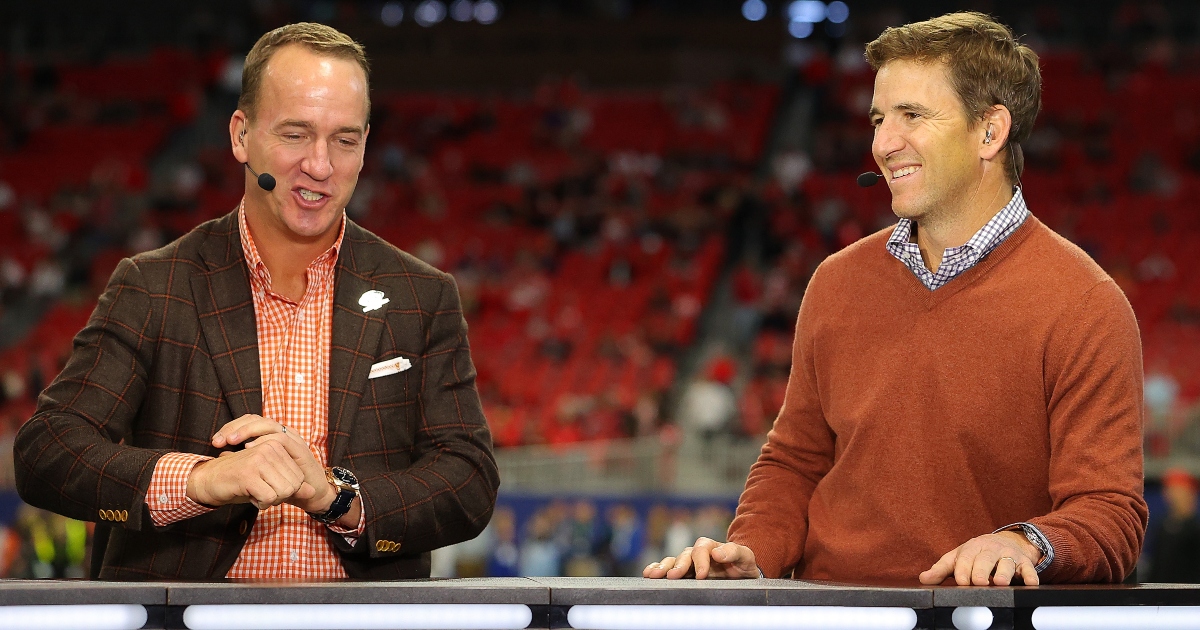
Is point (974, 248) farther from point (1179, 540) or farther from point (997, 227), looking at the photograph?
point (1179, 540)

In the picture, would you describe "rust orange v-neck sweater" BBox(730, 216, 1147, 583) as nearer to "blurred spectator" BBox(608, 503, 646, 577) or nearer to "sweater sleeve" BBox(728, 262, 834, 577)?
"sweater sleeve" BBox(728, 262, 834, 577)

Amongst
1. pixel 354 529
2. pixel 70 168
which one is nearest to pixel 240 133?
pixel 354 529

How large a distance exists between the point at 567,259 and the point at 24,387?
21.0ft

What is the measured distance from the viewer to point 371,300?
8.68ft

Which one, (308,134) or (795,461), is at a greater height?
(308,134)

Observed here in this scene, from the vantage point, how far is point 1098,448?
91.7 inches

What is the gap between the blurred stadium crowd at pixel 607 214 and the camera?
11.8 m

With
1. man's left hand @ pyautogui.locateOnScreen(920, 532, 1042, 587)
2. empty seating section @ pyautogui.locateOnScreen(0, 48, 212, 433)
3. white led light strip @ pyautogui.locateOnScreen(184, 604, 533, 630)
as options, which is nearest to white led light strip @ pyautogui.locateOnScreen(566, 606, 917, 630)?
white led light strip @ pyautogui.locateOnScreen(184, 604, 533, 630)

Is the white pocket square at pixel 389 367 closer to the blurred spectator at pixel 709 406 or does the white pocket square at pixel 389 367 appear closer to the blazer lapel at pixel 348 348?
the blazer lapel at pixel 348 348

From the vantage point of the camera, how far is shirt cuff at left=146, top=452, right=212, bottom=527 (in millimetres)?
2295

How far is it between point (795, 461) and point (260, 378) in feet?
3.65

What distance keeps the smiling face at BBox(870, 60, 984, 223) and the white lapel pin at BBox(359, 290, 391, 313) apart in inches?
39.8

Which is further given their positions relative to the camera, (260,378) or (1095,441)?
(260,378)

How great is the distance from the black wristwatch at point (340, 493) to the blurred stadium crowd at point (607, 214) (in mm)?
7889
